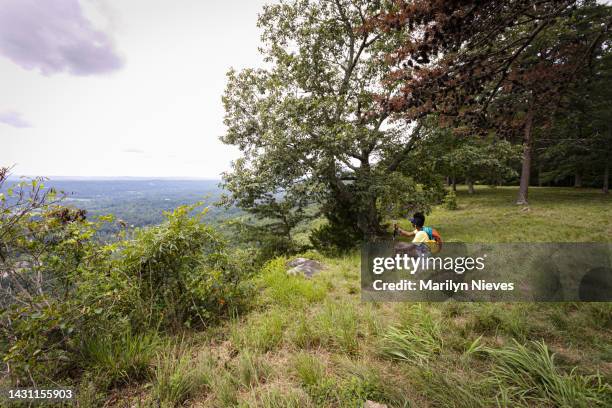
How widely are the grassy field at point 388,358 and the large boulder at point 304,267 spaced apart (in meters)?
1.62

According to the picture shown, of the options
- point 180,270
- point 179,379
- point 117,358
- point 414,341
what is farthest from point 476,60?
point 117,358

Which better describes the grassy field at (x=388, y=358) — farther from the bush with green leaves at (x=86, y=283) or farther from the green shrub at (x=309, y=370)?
the bush with green leaves at (x=86, y=283)

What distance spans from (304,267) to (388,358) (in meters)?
4.07

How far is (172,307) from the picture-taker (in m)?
3.82

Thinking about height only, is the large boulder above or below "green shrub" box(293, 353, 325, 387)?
below

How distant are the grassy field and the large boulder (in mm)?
1625

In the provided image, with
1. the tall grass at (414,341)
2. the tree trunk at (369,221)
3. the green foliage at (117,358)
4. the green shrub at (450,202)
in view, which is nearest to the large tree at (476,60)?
the tall grass at (414,341)

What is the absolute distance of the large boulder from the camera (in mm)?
6485

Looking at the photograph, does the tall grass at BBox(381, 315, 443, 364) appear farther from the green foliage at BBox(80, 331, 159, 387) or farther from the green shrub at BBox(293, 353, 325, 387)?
the green foliage at BBox(80, 331, 159, 387)

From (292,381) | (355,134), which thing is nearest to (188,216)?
(292,381)

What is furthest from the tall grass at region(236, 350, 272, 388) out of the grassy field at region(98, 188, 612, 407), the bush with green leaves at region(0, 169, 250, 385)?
the bush with green leaves at region(0, 169, 250, 385)

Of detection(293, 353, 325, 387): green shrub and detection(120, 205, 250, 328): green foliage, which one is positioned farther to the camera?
detection(120, 205, 250, 328): green foliage

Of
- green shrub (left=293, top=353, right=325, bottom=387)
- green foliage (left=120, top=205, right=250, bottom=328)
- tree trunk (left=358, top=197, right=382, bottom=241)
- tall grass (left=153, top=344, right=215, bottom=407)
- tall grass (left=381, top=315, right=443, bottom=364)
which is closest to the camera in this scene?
tall grass (left=153, top=344, right=215, bottom=407)

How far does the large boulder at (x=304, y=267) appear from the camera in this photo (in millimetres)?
6485
